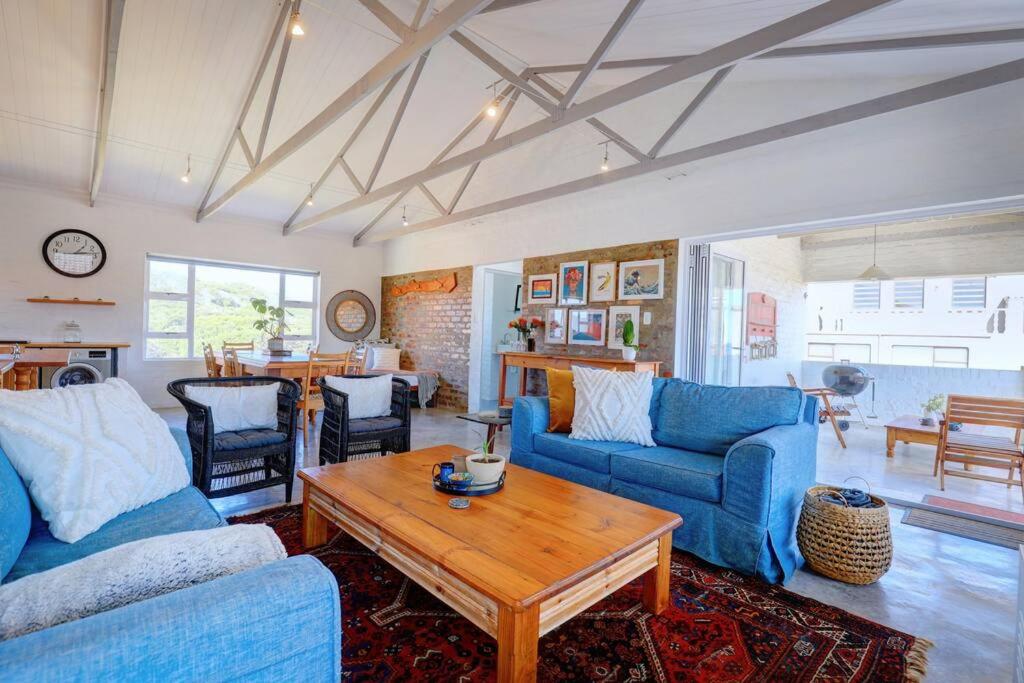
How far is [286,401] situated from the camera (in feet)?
10.4

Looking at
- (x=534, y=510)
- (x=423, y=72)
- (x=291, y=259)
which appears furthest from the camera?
(x=291, y=259)

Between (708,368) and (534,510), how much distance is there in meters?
3.67

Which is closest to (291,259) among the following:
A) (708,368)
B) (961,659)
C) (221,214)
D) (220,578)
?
(221,214)

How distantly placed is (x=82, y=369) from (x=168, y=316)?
1.59 metres

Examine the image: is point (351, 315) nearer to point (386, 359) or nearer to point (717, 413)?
point (386, 359)

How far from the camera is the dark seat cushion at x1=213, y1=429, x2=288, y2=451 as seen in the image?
282 centimetres

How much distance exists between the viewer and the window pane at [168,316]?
6.85 m

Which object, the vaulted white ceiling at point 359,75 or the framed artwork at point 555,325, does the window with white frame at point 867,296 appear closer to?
the vaulted white ceiling at point 359,75

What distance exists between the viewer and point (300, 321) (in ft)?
26.9

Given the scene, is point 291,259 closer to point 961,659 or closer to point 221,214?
point 221,214

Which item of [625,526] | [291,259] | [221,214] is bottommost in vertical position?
[625,526]

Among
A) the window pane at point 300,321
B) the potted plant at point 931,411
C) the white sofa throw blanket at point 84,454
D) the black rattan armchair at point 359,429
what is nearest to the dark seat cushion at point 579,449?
the black rattan armchair at point 359,429

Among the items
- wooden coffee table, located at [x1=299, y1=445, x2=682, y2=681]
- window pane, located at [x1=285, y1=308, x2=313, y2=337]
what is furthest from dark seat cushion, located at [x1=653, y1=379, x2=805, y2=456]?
window pane, located at [x1=285, y1=308, x2=313, y2=337]

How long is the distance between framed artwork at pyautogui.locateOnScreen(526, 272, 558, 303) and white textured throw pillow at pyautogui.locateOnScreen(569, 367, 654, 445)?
2872 mm
